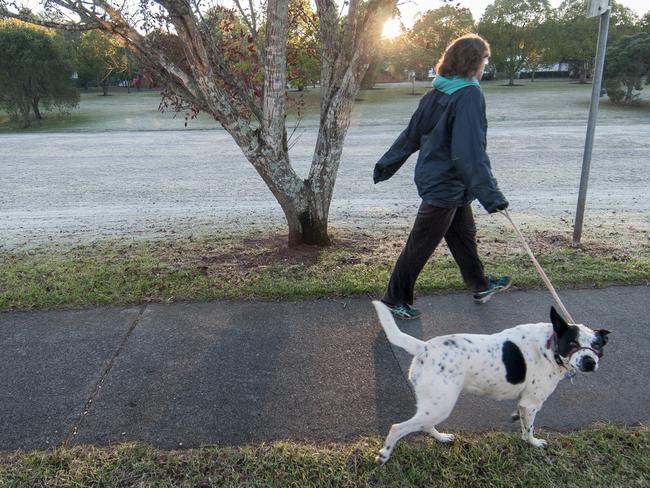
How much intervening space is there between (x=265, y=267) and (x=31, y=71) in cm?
2857

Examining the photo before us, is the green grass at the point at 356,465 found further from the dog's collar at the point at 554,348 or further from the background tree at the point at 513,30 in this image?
the background tree at the point at 513,30

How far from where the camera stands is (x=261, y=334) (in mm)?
3934

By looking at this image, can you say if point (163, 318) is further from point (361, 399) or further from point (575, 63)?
point (575, 63)

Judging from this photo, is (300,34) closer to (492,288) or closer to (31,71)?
(492,288)

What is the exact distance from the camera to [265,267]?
5.32 metres

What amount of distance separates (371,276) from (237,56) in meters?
3.13

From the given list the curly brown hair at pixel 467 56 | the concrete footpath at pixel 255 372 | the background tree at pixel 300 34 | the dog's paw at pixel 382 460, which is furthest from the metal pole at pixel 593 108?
the dog's paw at pixel 382 460

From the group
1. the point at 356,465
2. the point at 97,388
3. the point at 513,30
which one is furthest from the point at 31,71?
the point at 513,30

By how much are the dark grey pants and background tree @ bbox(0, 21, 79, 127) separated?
28690 millimetres

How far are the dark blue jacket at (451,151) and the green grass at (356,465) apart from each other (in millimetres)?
1536

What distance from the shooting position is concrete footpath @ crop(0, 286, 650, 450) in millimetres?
2910

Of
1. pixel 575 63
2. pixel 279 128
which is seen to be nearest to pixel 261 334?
pixel 279 128

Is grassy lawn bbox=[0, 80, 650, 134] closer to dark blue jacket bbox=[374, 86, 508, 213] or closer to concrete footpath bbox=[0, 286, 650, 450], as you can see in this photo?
dark blue jacket bbox=[374, 86, 508, 213]

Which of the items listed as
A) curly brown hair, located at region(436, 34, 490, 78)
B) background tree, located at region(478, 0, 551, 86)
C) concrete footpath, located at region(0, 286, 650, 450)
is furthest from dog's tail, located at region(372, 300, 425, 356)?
background tree, located at region(478, 0, 551, 86)
